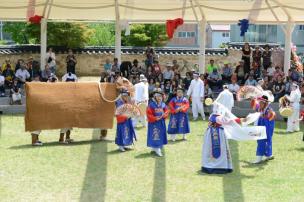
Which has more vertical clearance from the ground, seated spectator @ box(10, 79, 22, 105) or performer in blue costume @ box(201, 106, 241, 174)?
seated spectator @ box(10, 79, 22, 105)

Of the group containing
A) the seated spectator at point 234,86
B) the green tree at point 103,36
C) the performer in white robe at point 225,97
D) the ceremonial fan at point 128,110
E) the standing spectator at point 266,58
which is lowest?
the ceremonial fan at point 128,110

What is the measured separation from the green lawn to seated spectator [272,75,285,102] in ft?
14.0

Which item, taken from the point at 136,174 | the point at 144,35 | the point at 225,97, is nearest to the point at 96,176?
the point at 136,174

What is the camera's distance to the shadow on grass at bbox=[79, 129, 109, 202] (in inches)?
334

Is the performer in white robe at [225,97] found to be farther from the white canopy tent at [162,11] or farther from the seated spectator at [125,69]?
the seated spectator at [125,69]

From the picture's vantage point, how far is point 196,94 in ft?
54.4

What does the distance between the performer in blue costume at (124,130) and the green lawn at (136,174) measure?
0.21 metres

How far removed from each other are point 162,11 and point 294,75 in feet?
16.0

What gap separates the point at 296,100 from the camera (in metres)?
14.7

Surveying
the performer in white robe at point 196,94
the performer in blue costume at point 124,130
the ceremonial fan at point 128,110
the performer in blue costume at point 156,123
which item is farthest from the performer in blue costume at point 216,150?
the performer in white robe at point 196,94

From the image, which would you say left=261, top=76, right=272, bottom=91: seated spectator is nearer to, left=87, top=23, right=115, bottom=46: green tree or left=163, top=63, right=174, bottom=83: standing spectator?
left=163, top=63, right=174, bottom=83: standing spectator

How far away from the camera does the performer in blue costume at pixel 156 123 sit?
11422 mm

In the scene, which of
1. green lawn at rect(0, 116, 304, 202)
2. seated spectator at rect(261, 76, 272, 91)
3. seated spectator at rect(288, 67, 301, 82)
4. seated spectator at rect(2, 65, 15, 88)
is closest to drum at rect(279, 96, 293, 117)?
green lawn at rect(0, 116, 304, 202)

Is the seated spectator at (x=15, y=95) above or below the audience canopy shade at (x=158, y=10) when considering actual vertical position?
below
